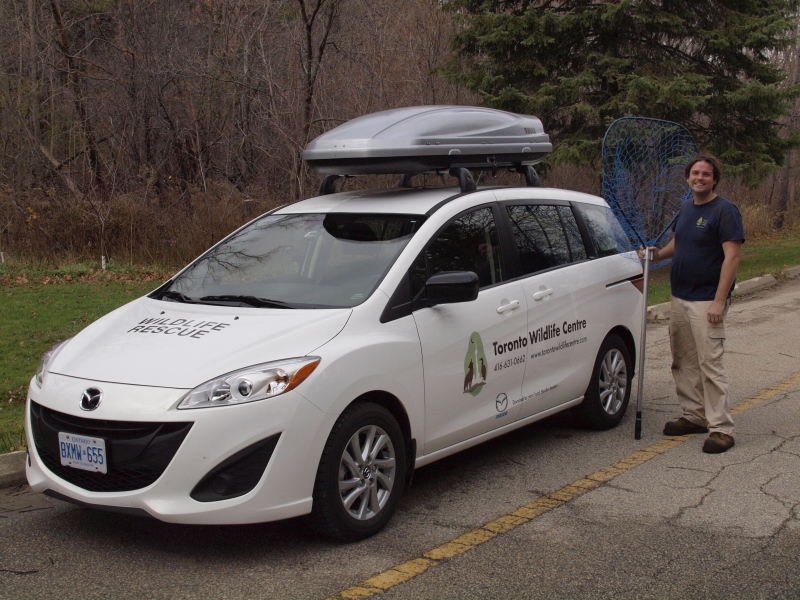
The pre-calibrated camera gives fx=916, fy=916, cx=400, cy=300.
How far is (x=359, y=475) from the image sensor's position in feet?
15.2

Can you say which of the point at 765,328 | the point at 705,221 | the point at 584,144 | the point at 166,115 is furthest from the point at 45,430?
the point at 166,115

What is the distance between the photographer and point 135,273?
15.4 meters

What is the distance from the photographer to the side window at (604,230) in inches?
272

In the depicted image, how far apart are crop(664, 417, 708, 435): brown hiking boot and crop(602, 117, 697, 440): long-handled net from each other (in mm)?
225

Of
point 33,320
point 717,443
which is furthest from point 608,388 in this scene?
point 33,320

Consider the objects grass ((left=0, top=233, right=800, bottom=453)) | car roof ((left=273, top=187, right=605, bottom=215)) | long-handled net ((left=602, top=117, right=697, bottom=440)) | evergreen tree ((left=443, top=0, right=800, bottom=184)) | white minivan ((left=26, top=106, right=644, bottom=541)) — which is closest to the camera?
white minivan ((left=26, top=106, right=644, bottom=541))

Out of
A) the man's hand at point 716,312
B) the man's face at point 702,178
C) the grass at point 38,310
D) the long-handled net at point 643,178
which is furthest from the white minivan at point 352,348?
the grass at point 38,310

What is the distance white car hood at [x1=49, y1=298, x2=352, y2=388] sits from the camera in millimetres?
4348

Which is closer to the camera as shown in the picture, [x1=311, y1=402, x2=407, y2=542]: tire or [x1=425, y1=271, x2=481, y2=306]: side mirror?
[x1=311, y1=402, x2=407, y2=542]: tire

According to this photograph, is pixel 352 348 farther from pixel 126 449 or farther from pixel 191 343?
pixel 126 449

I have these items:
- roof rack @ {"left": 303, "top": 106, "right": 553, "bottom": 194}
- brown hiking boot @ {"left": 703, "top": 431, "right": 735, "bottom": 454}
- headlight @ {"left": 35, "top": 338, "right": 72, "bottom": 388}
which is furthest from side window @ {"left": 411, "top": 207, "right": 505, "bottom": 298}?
headlight @ {"left": 35, "top": 338, "right": 72, "bottom": 388}

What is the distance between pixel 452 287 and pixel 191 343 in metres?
1.43

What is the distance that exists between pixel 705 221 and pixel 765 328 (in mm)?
5580

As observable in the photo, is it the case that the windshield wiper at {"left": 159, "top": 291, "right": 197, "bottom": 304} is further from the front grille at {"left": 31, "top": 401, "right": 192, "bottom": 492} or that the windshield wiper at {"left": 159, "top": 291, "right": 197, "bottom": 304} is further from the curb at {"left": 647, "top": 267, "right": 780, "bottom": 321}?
the curb at {"left": 647, "top": 267, "right": 780, "bottom": 321}
